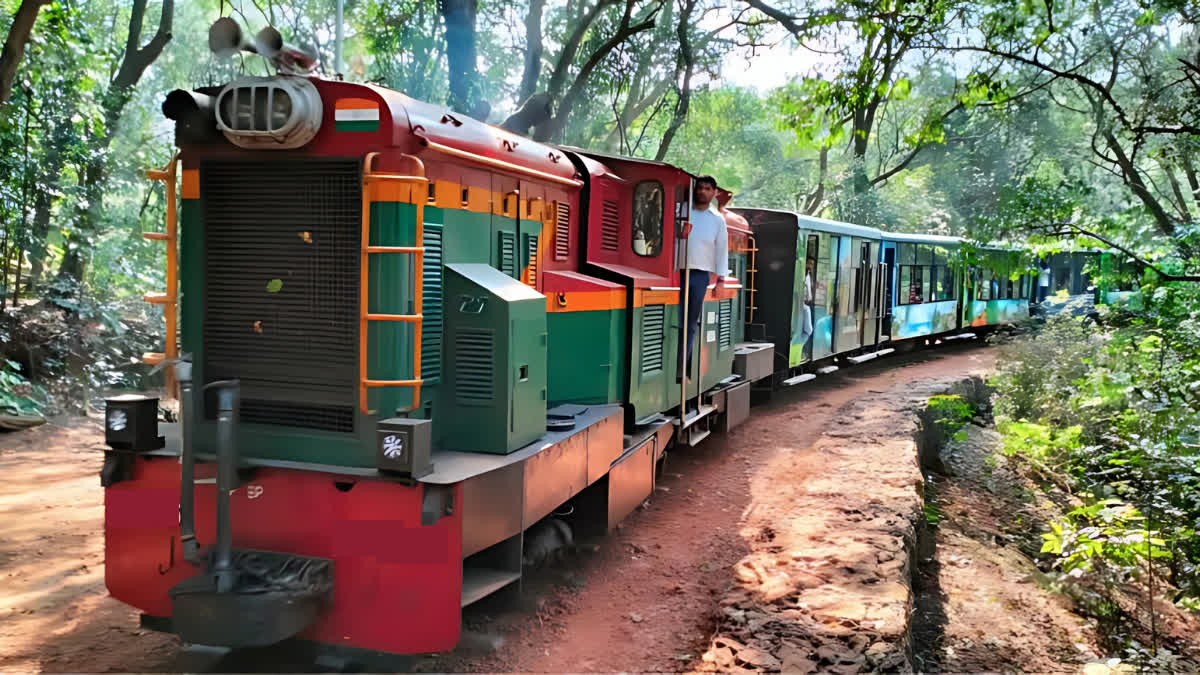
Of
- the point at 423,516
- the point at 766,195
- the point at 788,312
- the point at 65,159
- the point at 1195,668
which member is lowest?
the point at 1195,668

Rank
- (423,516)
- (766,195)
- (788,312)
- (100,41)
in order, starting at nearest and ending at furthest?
(423,516)
(788,312)
(100,41)
(766,195)

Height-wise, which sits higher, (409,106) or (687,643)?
(409,106)

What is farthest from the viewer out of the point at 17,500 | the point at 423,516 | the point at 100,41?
the point at 100,41

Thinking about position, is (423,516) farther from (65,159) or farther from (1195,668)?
(65,159)

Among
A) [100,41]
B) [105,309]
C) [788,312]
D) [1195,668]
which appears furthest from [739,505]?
[100,41]

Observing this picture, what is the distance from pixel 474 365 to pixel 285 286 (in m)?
1.11

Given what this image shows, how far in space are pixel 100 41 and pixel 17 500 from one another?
57.3 ft

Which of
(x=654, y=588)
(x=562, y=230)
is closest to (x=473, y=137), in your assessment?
(x=562, y=230)

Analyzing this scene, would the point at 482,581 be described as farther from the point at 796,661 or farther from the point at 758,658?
the point at 796,661

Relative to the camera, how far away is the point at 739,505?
779 cm

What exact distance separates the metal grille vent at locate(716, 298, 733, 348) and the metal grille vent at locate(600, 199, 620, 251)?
211cm

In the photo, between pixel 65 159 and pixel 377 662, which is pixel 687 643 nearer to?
pixel 377 662

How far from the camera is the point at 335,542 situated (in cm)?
417

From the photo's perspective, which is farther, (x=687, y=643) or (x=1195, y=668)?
(x=1195, y=668)
